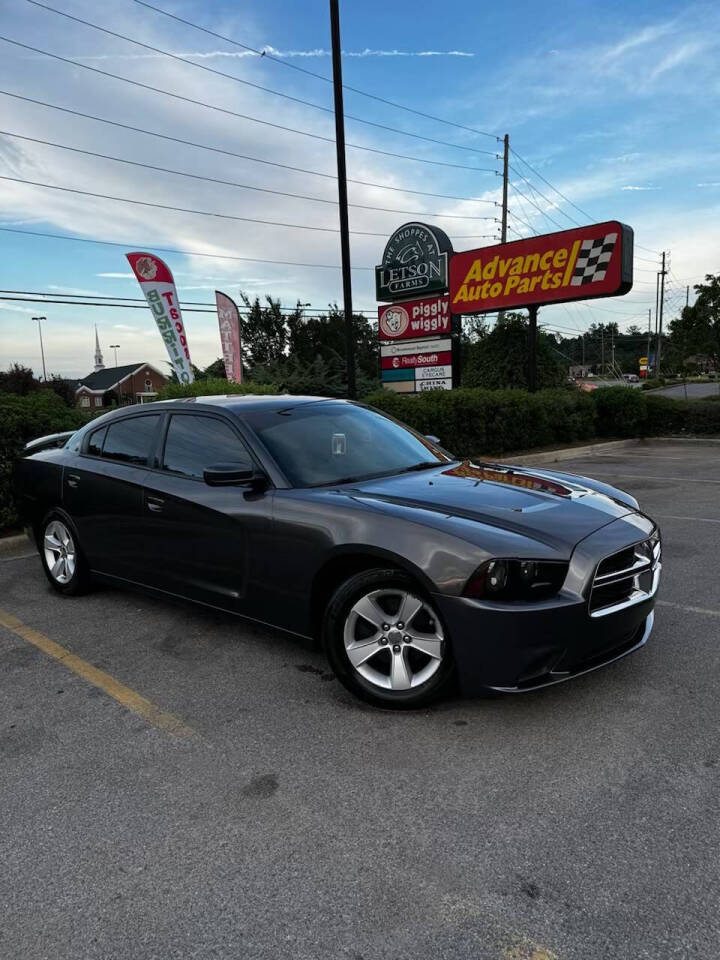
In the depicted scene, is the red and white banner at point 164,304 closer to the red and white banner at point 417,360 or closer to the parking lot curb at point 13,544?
the red and white banner at point 417,360

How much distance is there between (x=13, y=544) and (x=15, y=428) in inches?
47.5

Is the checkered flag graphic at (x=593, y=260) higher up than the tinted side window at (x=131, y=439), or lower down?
higher up

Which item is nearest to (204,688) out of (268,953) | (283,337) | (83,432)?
(268,953)

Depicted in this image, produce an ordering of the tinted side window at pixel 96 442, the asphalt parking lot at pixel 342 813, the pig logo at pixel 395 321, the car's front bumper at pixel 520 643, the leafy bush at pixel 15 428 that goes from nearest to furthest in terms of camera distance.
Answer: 1. the asphalt parking lot at pixel 342 813
2. the car's front bumper at pixel 520 643
3. the tinted side window at pixel 96 442
4. the leafy bush at pixel 15 428
5. the pig logo at pixel 395 321

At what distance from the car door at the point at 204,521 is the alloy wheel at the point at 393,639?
69 cm

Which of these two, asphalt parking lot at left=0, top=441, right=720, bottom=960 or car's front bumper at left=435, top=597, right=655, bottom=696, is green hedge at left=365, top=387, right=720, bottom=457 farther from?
car's front bumper at left=435, top=597, right=655, bottom=696

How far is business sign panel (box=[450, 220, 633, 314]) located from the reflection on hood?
12.5 metres

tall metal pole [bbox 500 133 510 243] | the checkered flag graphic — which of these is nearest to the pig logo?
the checkered flag graphic

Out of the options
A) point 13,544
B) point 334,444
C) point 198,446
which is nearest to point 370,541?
point 334,444

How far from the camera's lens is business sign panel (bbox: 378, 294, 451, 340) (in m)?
17.2

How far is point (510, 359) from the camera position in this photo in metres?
27.2

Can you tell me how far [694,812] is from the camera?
8.07ft

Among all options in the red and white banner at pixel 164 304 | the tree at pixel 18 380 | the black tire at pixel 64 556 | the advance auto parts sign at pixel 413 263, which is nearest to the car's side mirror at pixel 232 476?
the black tire at pixel 64 556

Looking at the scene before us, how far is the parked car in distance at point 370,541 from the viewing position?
297 centimetres
